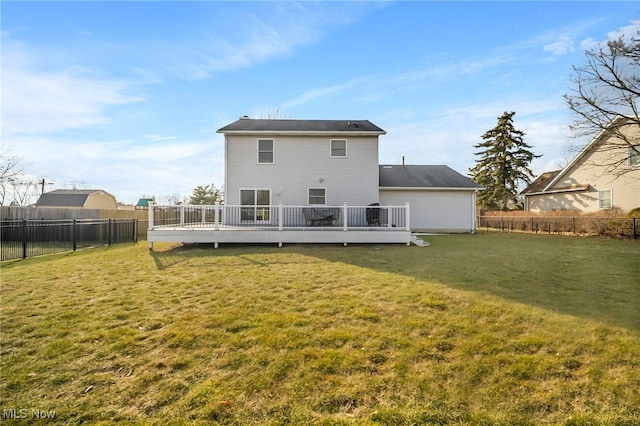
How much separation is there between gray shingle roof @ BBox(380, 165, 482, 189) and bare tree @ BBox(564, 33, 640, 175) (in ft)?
18.1

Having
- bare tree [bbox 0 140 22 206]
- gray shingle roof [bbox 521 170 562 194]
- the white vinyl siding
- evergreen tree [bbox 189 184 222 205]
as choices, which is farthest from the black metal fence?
evergreen tree [bbox 189 184 222 205]

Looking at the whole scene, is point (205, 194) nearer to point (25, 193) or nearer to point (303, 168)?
point (25, 193)

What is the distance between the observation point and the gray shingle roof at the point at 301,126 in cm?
1408

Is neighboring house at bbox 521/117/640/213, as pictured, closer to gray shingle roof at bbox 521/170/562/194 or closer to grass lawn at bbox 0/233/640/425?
gray shingle roof at bbox 521/170/562/194

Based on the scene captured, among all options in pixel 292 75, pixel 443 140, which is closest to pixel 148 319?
pixel 292 75

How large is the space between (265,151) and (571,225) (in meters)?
16.4

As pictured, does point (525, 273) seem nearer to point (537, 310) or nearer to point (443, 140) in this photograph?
point (537, 310)

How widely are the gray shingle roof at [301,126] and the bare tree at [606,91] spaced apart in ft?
30.2

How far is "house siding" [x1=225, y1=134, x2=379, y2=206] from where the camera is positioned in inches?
564

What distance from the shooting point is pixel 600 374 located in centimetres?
323

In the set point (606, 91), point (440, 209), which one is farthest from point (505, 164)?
point (440, 209)

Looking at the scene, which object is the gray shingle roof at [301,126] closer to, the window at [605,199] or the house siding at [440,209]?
the house siding at [440,209]

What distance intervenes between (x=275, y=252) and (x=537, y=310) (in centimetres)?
701

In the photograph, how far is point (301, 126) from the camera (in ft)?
48.6
